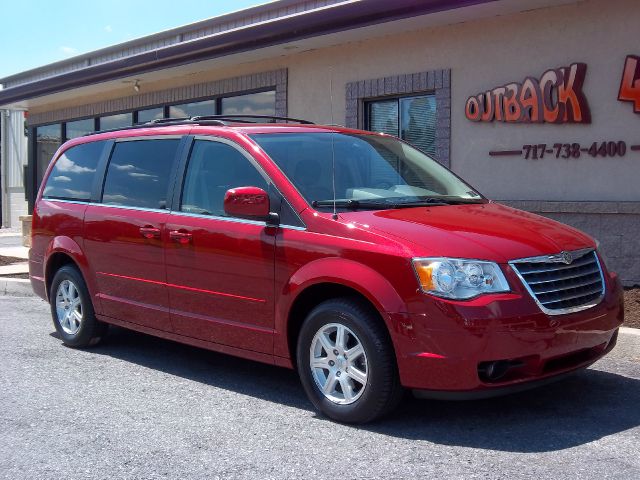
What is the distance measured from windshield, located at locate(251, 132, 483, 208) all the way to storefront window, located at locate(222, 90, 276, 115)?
283 inches

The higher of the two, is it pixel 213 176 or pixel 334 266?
pixel 213 176

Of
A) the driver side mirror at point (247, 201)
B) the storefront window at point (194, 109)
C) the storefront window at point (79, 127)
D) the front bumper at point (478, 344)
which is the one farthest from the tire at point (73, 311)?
the storefront window at point (79, 127)

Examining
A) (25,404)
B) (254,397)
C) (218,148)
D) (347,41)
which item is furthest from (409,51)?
(25,404)

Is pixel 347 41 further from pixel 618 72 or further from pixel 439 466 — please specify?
pixel 439 466

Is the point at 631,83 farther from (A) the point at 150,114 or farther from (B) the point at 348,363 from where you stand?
(A) the point at 150,114

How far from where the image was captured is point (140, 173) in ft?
21.1

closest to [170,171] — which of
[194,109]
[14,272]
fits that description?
[14,272]

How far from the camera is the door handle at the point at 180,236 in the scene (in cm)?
568

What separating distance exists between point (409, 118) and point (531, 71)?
2.01 meters

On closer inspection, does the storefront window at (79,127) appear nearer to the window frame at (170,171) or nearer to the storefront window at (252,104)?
the storefront window at (252,104)

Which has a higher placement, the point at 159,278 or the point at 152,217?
the point at 152,217

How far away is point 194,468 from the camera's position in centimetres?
410

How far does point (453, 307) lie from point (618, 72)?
5.62 meters

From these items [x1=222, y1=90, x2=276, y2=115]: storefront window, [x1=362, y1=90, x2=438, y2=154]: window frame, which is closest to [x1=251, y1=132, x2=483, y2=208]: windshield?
[x1=362, y1=90, x2=438, y2=154]: window frame
